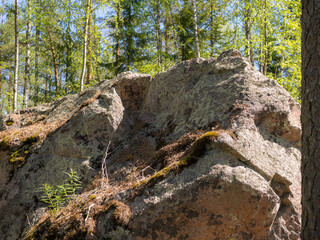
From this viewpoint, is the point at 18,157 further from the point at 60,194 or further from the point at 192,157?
the point at 192,157

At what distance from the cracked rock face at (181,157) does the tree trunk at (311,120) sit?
0.85 meters

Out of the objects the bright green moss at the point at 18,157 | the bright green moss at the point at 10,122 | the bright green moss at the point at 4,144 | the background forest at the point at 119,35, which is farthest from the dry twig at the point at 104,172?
the background forest at the point at 119,35

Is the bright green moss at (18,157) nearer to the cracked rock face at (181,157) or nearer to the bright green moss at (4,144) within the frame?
the cracked rock face at (181,157)

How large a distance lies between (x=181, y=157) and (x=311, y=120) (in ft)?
5.82

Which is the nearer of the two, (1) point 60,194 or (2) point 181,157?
(2) point 181,157

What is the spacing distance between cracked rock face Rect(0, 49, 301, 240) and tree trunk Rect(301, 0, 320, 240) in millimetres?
851

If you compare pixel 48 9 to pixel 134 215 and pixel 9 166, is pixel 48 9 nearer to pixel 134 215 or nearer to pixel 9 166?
pixel 9 166

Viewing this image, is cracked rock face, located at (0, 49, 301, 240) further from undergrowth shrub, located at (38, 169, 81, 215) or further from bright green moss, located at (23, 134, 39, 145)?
undergrowth shrub, located at (38, 169, 81, 215)

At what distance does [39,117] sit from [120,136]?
114 inches

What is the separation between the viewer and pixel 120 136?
492 centimetres

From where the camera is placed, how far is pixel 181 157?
3.55 m

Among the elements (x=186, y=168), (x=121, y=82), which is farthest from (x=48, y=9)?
(x=186, y=168)

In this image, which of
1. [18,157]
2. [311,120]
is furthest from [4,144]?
[311,120]

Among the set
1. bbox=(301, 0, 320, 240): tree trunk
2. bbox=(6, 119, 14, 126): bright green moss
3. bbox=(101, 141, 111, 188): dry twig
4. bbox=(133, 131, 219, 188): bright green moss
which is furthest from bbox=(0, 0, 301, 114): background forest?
bbox=(301, 0, 320, 240): tree trunk
